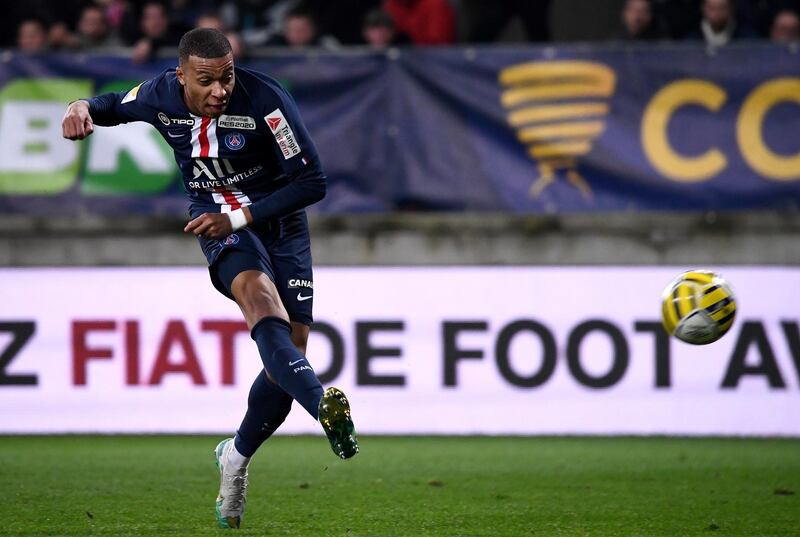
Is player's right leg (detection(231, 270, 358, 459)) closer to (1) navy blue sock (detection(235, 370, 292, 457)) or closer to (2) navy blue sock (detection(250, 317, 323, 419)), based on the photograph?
(2) navy blue sock (detection(250, 317, 323, 419))

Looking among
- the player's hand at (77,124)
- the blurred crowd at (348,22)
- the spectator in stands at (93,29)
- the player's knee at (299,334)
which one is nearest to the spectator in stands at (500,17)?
the blurred crowd at (348,22)

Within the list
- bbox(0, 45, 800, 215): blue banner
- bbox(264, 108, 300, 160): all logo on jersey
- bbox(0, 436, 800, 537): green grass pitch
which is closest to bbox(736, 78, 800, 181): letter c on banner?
bbox(0, 45, 800, 215): blue banner

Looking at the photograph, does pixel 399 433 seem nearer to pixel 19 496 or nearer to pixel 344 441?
pixel 19 496

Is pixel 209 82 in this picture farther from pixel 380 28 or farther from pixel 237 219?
pixel 380 28

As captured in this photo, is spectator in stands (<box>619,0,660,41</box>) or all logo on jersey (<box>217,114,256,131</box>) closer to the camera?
all logo on jersey (<box>217,114,256,131</box>)

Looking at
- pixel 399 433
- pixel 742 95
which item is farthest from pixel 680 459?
pixel 742 95

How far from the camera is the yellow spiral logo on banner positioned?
10094 mm

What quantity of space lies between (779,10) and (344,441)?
23.2 ft

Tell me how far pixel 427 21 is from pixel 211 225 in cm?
573

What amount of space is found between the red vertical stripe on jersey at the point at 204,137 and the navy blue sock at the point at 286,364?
0.82 m

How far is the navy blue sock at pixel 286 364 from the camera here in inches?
209

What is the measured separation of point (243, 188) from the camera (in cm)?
607

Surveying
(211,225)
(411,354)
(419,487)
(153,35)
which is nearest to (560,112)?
(411,354)

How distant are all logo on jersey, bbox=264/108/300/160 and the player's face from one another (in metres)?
0.22
